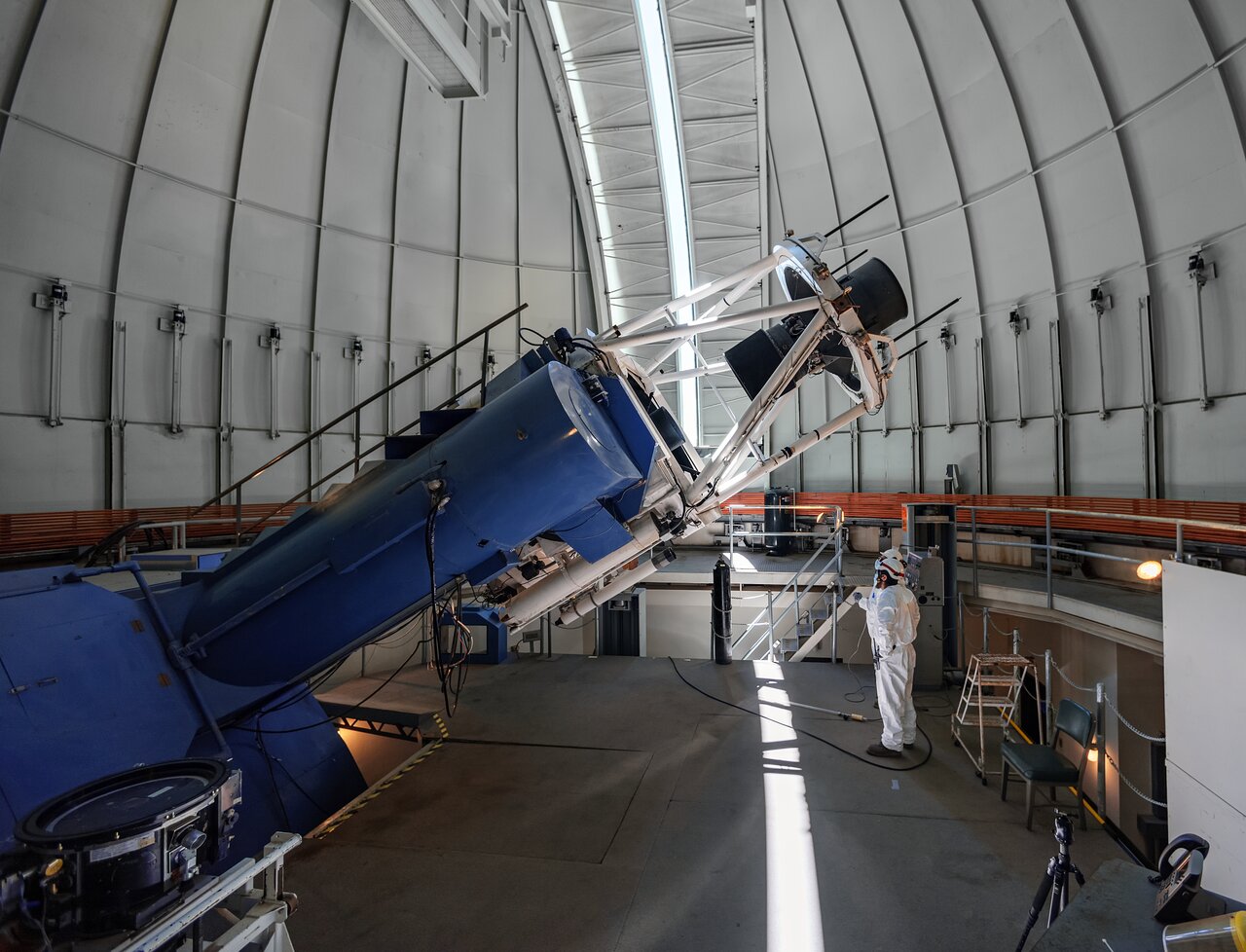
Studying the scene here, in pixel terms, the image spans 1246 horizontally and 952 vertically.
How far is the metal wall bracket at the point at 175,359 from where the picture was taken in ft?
36.9

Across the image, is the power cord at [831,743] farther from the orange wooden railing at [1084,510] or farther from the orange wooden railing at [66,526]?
the orange wooden railing at [66,526]

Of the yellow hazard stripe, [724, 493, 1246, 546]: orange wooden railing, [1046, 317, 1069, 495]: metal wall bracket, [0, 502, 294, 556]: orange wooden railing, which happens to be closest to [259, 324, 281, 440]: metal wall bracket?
[0, 502, 294, 556]: orange wooden railing

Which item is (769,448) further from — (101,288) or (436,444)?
(101,288)

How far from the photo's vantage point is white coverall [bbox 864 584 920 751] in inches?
236

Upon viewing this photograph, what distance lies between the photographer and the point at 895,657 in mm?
5988

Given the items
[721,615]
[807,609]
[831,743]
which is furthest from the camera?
[807,609]

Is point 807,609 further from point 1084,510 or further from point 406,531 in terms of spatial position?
point 406,531

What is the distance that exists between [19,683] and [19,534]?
25.1ft

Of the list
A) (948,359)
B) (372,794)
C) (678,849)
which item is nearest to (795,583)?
(948,359)

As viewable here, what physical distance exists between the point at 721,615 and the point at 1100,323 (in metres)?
8.05

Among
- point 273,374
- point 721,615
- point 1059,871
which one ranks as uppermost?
point 273,374

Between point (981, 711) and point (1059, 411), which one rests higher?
point (1059, 411)

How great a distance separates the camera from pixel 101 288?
34.2 feet

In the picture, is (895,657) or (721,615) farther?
(721,615)
